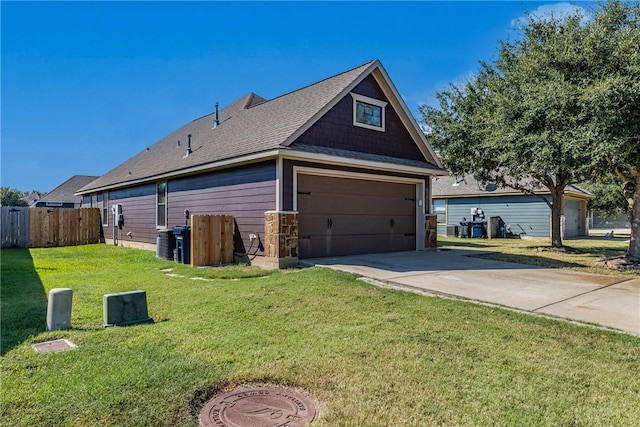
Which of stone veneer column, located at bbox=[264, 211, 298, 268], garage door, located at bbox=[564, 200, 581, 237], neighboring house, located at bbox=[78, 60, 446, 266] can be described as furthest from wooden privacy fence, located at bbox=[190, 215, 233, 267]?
garage door, located at bbox=[564, 200, 581, 237]

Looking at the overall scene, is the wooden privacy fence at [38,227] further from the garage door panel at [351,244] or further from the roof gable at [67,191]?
the roof gable at [67,191]

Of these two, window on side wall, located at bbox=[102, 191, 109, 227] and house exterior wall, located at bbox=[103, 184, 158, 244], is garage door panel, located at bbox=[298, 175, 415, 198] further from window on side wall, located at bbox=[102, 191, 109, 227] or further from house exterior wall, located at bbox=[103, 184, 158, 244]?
window on side wall, located at bbox=[102, 191, 109, 227]

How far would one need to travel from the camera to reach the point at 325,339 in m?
3.88

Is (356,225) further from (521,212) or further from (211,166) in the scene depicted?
(521,212)

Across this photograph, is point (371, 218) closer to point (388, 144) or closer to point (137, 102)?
point (388, 144)

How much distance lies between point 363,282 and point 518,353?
136 inches

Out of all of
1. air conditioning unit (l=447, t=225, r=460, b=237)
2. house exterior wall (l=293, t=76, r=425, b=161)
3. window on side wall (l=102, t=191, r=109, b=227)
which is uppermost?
house exterior wall (l=293, t=76, r=425, b=161)

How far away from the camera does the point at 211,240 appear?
30.8ft

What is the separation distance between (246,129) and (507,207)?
54.5 ft

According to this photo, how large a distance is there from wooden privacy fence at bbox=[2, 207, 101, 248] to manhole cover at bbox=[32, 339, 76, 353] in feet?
48.8

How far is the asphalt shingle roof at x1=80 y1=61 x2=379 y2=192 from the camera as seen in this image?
31.8 ft

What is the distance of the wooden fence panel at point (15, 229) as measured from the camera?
15.6 metres

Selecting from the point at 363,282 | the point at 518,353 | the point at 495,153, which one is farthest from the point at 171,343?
the point at 495,153

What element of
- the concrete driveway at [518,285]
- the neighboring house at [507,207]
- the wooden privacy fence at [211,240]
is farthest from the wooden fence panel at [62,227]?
the neighboring house at [507,207]
